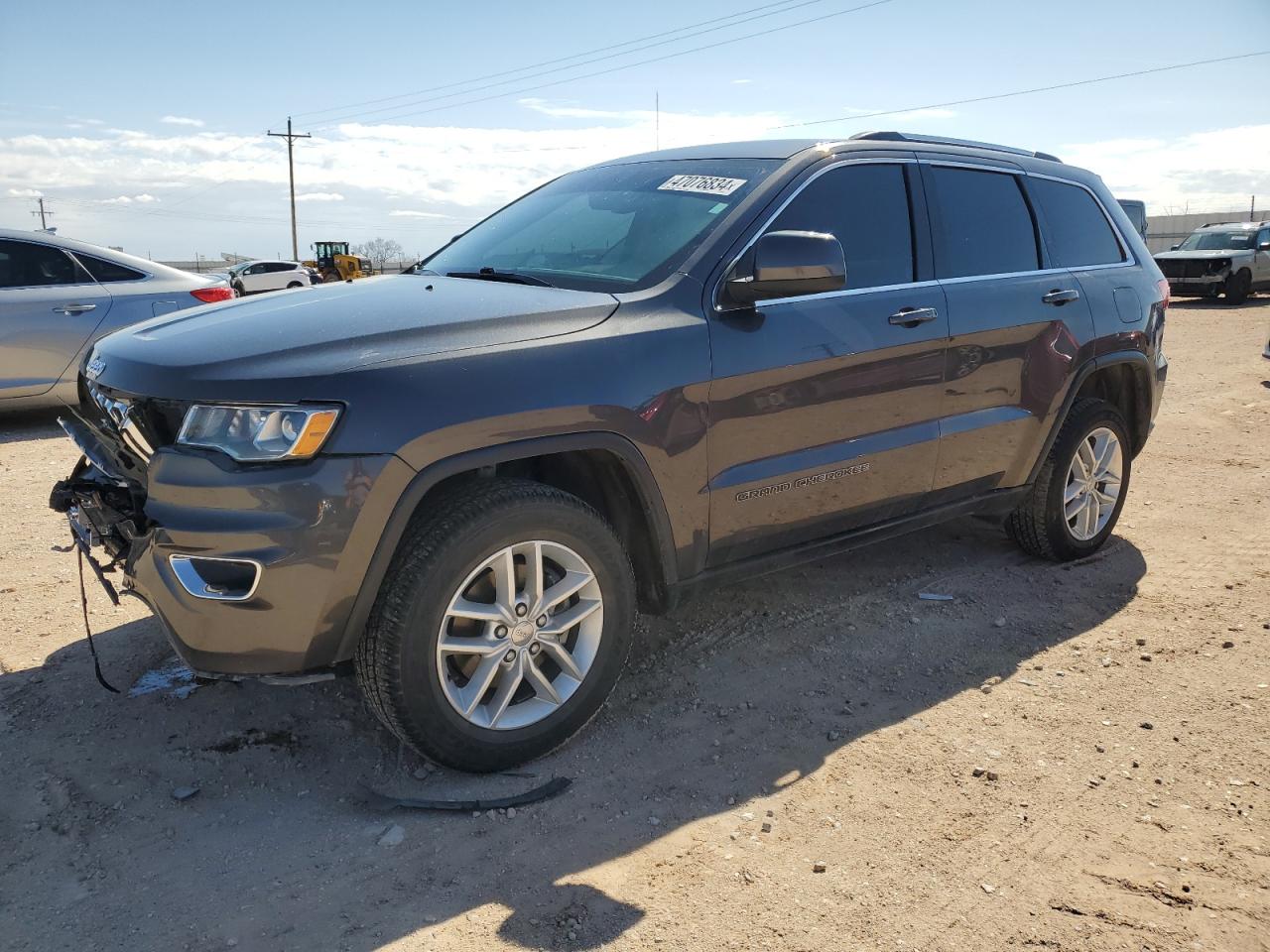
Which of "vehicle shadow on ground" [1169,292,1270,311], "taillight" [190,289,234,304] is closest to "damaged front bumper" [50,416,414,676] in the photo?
"taillight" [190,289,234,304]

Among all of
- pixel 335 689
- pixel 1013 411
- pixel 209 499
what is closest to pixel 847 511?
pixel 1013 411

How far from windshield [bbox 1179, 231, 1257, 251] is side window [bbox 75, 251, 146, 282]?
21.4 metres

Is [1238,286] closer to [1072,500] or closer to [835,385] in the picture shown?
[1072,500]

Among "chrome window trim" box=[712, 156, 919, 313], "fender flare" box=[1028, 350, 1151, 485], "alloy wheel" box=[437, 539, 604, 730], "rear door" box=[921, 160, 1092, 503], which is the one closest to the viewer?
"alloy wheel" box=[437, 539, 604, 730]

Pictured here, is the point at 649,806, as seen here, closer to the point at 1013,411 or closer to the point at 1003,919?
the point at 1003,919

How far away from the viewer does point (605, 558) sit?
3.13 meters

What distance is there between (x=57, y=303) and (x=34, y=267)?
0.36 m

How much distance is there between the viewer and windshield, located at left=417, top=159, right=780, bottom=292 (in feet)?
11.5

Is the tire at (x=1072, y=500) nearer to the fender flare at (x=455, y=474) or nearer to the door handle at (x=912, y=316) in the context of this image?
the door handle at (x=912, y=316)

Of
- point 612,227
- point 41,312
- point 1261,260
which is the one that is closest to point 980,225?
point 612,227

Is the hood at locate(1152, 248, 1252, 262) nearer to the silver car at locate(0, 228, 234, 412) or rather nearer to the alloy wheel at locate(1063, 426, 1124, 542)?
the alloy wheel at locate(1063, 426, 1124, 542)

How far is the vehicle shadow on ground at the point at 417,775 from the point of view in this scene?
98.6 inches

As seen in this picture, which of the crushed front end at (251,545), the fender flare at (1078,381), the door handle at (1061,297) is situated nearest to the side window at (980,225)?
the door handle at (1061,297)

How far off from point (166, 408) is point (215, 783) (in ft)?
3.76
